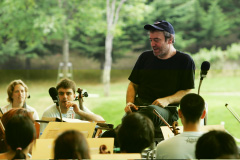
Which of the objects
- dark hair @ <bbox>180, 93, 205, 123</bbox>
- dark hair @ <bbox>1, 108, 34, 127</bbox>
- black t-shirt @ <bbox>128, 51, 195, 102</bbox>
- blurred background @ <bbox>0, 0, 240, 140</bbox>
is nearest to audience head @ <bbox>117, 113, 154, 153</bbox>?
dark hair @ <bbox>180, 93, 205, 123</bbox>

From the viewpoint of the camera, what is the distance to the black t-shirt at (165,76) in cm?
390

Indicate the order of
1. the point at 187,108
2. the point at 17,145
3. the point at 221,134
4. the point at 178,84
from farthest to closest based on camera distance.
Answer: the point at 178,84 < the point at 187,108 < the point at 17,145 < the point at 221,134

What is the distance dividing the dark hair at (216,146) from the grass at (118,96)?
22.7 ft

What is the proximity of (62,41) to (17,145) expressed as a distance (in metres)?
7.27

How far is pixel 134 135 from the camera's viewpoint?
2334mm

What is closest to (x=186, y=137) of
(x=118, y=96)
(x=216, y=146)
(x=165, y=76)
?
(x=216, y=146)

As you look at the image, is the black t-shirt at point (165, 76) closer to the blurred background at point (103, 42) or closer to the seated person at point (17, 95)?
the seated person at point (17, 95)

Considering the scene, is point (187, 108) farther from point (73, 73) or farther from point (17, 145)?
point (73, 73)

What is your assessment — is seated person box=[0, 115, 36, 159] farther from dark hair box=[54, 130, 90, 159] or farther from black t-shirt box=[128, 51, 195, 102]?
black t-shirt box=[128, 51, 195, 102]

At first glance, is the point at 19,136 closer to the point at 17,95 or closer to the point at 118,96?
the point at 17,95

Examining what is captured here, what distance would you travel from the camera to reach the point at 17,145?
2295 mm

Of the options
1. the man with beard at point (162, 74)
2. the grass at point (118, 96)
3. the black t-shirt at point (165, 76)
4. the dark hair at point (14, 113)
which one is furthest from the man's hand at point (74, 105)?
the grass at point (118, 96)

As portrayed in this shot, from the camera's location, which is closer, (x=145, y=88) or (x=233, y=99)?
(x=145, y=88)

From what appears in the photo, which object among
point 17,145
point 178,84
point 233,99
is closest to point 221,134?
point 17,145
